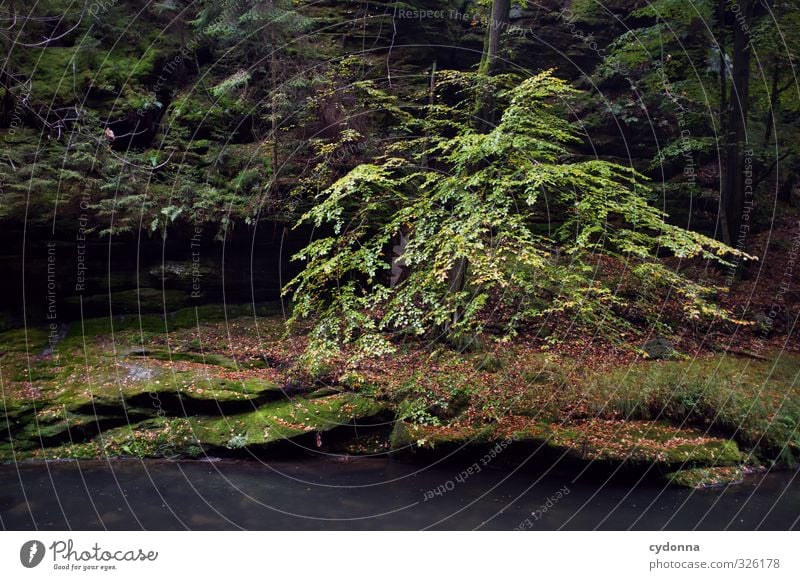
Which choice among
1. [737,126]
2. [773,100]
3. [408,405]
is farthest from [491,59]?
[773,100]

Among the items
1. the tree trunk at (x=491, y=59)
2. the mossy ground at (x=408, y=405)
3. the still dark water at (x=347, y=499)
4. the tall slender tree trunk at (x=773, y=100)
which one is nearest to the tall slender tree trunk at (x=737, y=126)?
the tall slender tree trunk at (x=773, y=100)

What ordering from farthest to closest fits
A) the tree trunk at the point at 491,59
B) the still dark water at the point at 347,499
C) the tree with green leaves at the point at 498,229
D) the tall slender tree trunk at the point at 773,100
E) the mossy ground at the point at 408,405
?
1. the tall slender tree trunk at the point at 773,100
2. the tree trunk at the point at 491,59
3. the mossy ground at the point at 408,405
4. the tree with green leaves at the point at 498,229
5. the still dark water at the point at 347,499

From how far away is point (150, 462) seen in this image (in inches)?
292

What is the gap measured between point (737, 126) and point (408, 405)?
31.4 ft

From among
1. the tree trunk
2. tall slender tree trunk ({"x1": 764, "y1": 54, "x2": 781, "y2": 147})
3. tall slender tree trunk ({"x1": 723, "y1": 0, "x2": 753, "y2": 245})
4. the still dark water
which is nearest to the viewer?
the still dark water

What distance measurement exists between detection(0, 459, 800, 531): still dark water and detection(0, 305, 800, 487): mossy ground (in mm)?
406

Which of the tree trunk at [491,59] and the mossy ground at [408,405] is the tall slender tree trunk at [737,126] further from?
the tree trunk at [491,59]

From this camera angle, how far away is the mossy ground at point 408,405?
24.5ft

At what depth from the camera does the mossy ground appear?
748 centimetres

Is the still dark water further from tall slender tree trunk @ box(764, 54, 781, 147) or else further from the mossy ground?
tall slender tree trunk @ box(764, 54, 781, 147)

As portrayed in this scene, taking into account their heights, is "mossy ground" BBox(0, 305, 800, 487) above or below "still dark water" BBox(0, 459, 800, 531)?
above

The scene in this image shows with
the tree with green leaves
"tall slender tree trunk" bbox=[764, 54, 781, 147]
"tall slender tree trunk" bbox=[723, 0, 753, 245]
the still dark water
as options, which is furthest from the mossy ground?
"tall slender tree trunk" bbox=[764, 54, 781, 147]

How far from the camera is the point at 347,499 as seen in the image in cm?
643

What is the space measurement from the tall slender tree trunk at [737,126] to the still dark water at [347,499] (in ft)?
21.3
